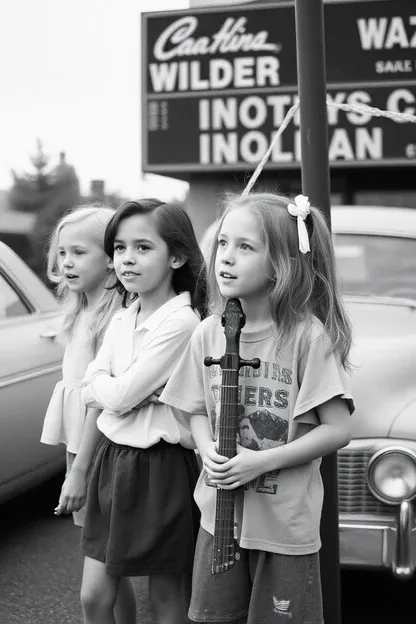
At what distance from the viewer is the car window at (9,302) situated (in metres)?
4.47

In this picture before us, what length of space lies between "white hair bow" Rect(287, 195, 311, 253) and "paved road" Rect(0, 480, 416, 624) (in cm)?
181

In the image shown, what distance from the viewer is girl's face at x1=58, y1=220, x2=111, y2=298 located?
8.89 feet

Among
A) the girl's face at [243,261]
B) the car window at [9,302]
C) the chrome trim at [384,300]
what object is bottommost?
the girl's face at [243,261]

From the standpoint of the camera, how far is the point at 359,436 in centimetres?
295

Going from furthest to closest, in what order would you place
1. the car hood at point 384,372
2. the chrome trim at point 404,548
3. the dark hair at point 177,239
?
the car hood at point 384,372 < the chrome trim at point 404,548 < the dark hair at point 177,239

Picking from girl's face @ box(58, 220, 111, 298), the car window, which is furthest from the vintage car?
the car window

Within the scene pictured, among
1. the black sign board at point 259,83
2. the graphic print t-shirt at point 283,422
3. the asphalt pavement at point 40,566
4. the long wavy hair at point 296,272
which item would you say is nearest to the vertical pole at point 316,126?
the long wavy hair at point 296,272

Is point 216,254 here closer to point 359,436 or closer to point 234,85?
point 359,436

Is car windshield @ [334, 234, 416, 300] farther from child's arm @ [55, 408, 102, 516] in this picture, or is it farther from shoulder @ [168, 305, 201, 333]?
child's arm @ [55, 408, 102, 516]

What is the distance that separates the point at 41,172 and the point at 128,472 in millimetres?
59434

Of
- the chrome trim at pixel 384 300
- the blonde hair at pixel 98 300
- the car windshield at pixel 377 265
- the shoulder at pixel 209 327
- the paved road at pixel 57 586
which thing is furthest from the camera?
the car windshield at pixel 377 265

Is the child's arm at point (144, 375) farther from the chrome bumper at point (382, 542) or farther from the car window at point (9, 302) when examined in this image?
the car window at point (9, 302)

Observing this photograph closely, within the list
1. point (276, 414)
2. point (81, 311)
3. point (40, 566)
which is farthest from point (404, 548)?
point (40, 566)

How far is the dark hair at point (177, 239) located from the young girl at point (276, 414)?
34cm
